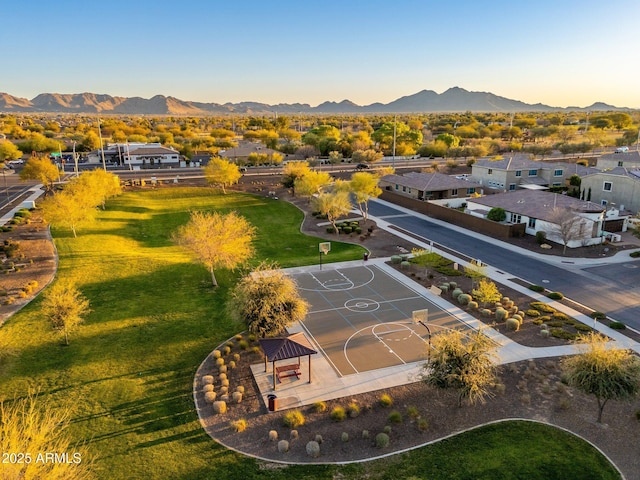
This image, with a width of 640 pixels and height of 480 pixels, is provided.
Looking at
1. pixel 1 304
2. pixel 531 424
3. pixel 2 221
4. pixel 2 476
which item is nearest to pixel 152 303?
pixel 1 304

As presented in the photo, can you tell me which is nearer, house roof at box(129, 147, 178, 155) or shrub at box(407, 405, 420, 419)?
shrub at box(407, 405, 420, 419)

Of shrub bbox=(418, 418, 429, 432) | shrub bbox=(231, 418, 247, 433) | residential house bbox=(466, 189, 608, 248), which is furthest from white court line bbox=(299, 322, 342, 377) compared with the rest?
residential house bbox=(466, 189, 608, 248)

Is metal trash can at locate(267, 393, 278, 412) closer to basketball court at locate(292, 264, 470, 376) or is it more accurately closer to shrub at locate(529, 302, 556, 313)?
basketball court at locate(292, 264, 470, 376)

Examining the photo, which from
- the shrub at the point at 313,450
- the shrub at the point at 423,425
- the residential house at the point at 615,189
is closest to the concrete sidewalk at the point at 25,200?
the shrub at the point at 313,450

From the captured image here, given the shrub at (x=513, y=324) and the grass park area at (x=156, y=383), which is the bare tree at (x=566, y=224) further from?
the grass park area at (x=156, y=383)

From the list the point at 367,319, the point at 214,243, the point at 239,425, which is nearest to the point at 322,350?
the point at 367,319

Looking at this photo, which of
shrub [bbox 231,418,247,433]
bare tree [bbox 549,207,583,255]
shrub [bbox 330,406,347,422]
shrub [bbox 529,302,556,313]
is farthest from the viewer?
bare tree [bbox 549,207,583,255]
